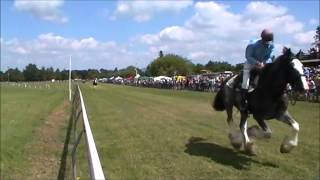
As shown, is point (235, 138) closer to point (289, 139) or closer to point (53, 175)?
point (289, 139)

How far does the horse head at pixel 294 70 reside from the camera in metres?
9.62

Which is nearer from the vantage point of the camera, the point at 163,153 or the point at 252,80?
the point at 252,80

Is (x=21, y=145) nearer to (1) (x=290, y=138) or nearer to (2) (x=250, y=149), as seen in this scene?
(2) (x=250, y=149)

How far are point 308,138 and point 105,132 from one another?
5.82 m

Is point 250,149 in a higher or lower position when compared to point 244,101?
lower

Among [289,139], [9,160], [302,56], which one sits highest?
[302,56]

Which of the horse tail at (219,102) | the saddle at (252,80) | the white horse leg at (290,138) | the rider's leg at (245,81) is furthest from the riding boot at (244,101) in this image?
the horse tail at (219,102)

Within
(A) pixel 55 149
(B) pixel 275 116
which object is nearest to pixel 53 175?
(A) pixel 55 149

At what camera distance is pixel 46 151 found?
1464 cm

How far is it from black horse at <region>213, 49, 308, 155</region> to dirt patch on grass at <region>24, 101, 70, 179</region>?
3875 millimetres

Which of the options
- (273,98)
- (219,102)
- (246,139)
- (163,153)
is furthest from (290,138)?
(219,102)

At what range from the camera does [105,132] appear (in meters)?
17.2

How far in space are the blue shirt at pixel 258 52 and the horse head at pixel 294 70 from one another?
1.84ft

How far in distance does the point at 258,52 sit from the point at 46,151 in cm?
627
